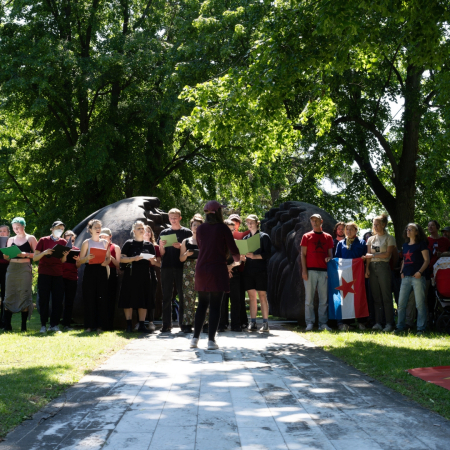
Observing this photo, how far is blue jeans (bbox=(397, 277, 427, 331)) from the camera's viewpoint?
35.7 ft

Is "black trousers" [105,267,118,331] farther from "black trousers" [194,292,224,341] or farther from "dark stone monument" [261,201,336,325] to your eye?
"dark stone monument" [261,201,336,325]

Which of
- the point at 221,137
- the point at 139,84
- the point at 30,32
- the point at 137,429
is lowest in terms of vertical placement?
the point at 137,429

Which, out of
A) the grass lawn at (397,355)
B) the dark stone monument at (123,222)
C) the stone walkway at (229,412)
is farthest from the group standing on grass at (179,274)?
the stone walkway at (229,412)

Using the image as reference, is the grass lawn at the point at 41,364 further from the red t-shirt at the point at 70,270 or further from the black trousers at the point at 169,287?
the red t-shirt at the point at 70,270

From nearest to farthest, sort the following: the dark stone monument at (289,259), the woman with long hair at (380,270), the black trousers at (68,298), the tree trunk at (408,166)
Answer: the woman with long hair at (380,270)
the black trousers at (68,298)
the dark stone monument at (289,259)
the tree trunk at (408,166)

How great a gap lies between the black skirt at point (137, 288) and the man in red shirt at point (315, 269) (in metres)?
2.96

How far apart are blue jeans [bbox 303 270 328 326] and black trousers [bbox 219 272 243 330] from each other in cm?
132

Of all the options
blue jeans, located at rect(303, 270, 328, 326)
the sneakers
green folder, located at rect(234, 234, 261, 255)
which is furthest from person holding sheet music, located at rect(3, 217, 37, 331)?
blue jeans, located at rect(303, 270, 328, 326)

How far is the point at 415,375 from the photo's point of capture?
21.6 feet

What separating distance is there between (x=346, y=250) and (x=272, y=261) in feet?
9.03

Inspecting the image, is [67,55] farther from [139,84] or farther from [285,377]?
[285,377]

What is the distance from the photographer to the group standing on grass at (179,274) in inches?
438

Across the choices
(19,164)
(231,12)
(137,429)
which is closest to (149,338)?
(137,429)

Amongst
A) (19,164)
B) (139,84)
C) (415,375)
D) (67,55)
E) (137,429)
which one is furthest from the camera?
(19,164)
